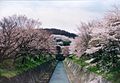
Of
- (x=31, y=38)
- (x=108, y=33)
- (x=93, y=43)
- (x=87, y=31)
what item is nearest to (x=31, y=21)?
(x=87, y=31)

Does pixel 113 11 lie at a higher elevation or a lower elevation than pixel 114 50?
higher

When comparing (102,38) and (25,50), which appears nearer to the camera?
(102,38)

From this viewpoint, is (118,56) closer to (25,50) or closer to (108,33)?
(108,33)

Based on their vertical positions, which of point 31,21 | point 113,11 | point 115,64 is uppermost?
point 113,11

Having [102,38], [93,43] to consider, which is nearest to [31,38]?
[93,43]

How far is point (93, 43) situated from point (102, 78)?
20.0 feet

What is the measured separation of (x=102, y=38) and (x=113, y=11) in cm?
242

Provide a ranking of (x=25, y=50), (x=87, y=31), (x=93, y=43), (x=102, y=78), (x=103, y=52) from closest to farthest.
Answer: (x=102, y=78) → (x=103, y=52) → (x=93, y=43) → (x=25, y=50) → (x=87, y=31)

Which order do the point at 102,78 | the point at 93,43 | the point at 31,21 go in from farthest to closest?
the point at 31,21 → the point at 93,43 → the point at 102,78

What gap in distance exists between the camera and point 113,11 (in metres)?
30.7

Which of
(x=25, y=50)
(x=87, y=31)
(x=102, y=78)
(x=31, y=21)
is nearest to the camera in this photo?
(x=102, y=78)

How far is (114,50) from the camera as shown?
3011 cm

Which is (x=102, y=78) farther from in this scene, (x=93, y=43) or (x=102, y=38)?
(x=93, y=43)

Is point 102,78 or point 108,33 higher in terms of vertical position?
point 108,33
